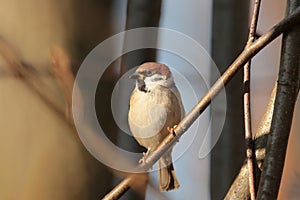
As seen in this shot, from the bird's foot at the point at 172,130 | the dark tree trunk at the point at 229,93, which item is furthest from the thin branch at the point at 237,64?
the dark tree trunk at the point at 229,93

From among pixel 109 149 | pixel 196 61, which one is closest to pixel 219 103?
pixel 196 61

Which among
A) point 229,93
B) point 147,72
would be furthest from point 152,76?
point 229,93

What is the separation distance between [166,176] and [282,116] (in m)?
0.15

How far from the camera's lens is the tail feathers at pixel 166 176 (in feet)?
1.25

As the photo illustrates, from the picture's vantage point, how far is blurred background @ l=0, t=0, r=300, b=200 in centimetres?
45

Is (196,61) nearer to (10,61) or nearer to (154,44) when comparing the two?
(154,44)

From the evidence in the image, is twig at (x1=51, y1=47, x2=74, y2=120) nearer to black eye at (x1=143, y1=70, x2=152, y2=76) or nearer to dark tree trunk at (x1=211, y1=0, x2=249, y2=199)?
black eye at (x1=143, y1=70, x2=152, y2=76)

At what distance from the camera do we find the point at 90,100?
1.54ft

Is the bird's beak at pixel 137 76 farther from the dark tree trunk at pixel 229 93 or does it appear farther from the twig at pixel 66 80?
the dark tree trunk at pixel 229 93

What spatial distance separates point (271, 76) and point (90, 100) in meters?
0.30

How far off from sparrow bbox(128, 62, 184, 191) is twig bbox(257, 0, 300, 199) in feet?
0.28

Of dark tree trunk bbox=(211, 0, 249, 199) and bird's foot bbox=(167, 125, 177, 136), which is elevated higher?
bird's foot bbox=(167, 125, 177, 136)

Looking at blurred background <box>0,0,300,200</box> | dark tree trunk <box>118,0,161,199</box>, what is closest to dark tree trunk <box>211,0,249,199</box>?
blurred background <box>0,0,300,200</box>

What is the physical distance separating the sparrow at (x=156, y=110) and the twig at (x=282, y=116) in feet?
0.28
